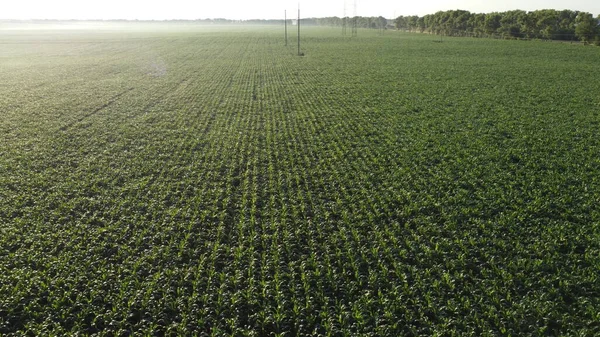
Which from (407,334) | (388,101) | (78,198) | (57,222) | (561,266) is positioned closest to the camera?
(407,334)

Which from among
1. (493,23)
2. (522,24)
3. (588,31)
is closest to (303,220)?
(588,31)

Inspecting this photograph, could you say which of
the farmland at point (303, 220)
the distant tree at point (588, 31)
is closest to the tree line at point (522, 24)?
the distant tree at point (588, 31)

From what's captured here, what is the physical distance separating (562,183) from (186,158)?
54.9 feet

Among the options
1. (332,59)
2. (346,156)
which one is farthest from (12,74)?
(346,156)

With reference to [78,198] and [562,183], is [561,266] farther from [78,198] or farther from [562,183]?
[78,198]

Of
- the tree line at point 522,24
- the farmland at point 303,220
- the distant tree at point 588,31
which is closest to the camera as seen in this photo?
the farmland at point 303,220

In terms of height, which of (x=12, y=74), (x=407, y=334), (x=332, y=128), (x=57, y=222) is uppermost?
(x=12, y=74)

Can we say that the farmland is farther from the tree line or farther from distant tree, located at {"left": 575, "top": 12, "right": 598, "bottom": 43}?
the tree line

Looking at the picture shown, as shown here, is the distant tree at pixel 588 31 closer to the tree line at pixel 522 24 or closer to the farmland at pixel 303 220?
the tree line at pixel 522 24

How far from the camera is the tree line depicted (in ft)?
260

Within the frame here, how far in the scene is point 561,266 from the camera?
1097 cm

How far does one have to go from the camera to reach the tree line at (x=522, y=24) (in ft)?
260

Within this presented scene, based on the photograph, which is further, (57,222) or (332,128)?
(332,128)

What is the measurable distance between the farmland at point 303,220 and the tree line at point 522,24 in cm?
6384
